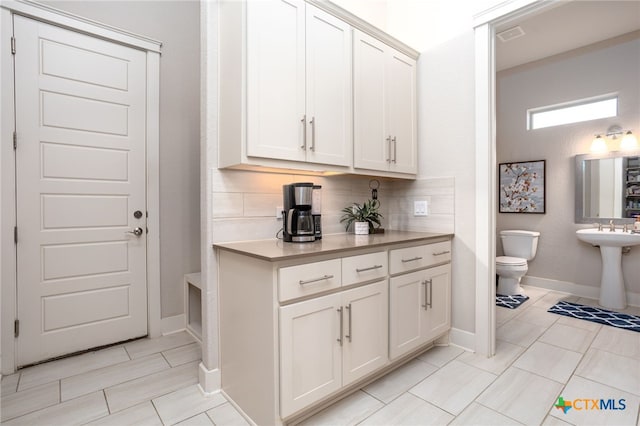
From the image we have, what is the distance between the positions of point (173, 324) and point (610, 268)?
4.33 meters

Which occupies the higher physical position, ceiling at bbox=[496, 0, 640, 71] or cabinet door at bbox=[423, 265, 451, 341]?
ceiling at bbox=[496, 0, 640, 71]

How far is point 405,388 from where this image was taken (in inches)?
73.9

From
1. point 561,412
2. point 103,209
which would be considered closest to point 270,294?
point 561,412

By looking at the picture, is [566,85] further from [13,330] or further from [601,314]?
[13,330]

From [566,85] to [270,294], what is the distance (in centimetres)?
438

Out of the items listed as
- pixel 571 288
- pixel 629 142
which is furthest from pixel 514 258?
pixel 629 142

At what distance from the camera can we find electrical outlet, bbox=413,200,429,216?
103 inches

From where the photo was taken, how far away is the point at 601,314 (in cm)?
312

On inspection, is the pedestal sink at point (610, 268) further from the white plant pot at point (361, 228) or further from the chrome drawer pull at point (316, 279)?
the chrome drawer pull at point (316, 279)

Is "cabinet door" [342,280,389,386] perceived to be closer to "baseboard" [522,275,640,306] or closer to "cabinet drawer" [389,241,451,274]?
"cabinet drawer" [389,241,451,274]

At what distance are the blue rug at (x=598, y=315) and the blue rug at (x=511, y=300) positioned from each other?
0.94 ft

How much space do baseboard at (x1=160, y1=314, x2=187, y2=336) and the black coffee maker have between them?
154cm

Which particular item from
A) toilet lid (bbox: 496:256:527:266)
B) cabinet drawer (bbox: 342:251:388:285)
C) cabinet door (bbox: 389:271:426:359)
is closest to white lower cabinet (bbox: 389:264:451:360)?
cabinet door (bbox: 389:271:426:359)

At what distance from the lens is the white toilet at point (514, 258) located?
11.9 feet
